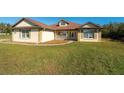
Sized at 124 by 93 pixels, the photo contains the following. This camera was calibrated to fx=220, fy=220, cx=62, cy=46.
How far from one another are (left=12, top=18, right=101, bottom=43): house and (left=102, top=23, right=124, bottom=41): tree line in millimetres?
171

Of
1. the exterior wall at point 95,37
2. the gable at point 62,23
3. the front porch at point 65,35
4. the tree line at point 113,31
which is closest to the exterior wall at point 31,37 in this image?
the front porch at point 65,35

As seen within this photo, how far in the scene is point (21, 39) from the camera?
6887 mm

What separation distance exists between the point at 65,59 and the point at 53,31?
3.14ft

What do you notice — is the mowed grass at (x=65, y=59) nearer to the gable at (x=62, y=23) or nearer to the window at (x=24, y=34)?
the window at (x=24, y=34)

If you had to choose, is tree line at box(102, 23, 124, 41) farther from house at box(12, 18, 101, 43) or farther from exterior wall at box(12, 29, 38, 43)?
exterior wall at box(12, 29, 38, 43)

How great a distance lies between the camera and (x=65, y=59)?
639cm

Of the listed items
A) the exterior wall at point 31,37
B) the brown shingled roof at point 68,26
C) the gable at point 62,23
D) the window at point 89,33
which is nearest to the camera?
the gable at point 62,23

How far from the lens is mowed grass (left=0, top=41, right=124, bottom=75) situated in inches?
245

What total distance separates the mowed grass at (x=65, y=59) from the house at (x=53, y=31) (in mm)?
271

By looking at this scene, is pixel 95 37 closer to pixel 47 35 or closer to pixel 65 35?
pixel 65 35

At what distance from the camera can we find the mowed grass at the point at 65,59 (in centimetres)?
623
